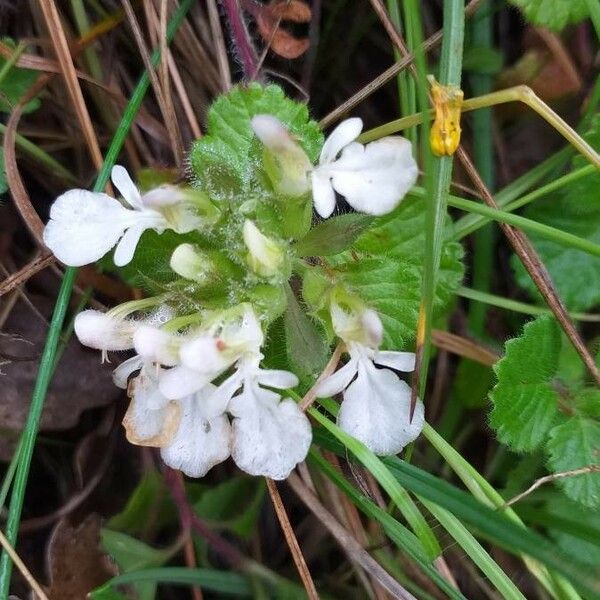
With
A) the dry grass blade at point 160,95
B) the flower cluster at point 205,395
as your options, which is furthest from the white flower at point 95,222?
the dry grass blade at point 160,95

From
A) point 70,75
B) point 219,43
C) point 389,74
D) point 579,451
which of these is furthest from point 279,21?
point 579,451

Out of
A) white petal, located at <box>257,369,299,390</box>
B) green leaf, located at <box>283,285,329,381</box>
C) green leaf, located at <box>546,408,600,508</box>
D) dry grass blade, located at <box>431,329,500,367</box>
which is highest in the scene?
white petal, located at <box>257,369,299,390</box>

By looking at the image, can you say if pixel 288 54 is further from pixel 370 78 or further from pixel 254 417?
pixel 254 417

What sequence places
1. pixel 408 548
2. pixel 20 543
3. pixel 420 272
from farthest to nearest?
1. pixel 20 543
2. pixel 420 272
3. pixel 408 548

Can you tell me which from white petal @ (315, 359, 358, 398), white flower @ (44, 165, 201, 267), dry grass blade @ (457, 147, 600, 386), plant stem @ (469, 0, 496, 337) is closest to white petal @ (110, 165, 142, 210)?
white flower @ (44, 165, 201, 267)

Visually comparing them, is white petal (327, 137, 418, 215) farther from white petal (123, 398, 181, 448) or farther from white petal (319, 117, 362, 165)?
white petal (123, 398, 181, 448)

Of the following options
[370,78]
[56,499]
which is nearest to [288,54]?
[370,78]
